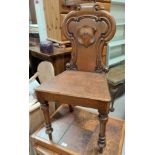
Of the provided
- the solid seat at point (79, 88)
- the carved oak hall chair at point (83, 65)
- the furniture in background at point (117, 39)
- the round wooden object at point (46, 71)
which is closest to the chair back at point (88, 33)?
the carved oak hall chair at point (83, 65)

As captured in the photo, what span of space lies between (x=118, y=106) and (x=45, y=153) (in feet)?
4.16

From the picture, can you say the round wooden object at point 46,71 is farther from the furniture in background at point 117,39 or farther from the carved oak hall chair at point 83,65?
A: the furniture in background at point 117,39

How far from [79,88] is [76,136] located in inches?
16.2

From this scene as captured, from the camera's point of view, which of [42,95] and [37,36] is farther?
[37,36]

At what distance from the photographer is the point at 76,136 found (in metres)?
1.12

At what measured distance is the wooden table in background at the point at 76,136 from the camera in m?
1.01

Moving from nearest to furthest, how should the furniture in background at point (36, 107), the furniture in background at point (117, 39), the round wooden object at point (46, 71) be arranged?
the furniture in background at point (36, 107) < the round wooden object at point (46, 71) < the furniture in background at point (117, 39)

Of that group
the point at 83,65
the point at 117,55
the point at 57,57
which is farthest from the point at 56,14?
the point at 117,55

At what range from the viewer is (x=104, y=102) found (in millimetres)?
798

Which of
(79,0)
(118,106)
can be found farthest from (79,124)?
(79,0)

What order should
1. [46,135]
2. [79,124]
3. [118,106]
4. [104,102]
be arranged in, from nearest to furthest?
1. [104,102]
2. [46,135]
3. [79,124]
4. [118,106]

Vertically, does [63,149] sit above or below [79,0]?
below
